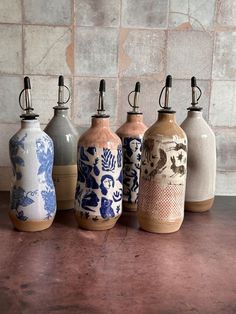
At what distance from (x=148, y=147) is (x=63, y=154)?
207 millimetres

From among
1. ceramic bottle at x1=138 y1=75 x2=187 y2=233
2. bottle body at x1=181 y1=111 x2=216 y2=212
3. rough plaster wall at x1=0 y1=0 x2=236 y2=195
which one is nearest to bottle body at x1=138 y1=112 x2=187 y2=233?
ceramic bottle at x1=138 y1=75 x2=187 y2=233

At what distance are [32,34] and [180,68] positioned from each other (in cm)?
39

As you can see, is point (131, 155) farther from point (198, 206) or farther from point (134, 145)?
point (198, 206)

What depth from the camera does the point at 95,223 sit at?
77 cm

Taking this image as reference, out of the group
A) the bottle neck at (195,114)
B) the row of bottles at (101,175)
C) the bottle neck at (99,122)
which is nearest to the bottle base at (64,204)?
the row of bottles at (101,175)

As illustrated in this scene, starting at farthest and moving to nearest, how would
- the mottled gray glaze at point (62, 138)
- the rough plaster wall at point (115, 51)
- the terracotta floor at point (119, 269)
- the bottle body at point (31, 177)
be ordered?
the rough plaster wall at point (115, 51), the mottled gray glaze at point (62, 138), the bottle body at point (31, 177), the terracotta floor at point (119, 269)

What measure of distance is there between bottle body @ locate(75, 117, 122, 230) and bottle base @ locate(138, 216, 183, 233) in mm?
60

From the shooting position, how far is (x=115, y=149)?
75 cm

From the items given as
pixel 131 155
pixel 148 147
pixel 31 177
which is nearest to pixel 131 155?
pixel 131 155

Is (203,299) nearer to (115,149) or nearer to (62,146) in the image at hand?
(115,149)

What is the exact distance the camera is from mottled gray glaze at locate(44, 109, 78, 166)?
86 centimetres

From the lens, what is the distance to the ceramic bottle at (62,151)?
0.86 metres

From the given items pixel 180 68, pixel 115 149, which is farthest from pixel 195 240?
pixel 180 68

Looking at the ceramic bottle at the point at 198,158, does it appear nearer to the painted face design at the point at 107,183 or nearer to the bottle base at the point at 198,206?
the bottle base at the point at 198,206
